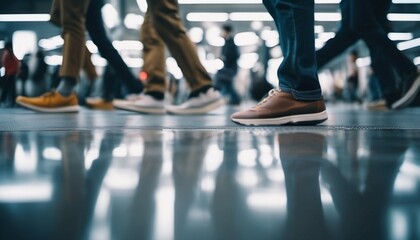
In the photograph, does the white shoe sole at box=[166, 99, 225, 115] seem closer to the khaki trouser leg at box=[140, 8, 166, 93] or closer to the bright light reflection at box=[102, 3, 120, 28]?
the khaki trouser leg at box=[140, 8, 166, 93]

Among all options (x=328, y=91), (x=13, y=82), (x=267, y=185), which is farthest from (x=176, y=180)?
(x=328, y=91)

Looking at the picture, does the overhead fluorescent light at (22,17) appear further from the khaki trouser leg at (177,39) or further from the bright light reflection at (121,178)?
the bright light reflection at (121,178)

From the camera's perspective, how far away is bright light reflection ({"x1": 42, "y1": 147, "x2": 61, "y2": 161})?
705 mm

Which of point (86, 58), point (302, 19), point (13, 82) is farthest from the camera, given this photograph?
point (13, 82)

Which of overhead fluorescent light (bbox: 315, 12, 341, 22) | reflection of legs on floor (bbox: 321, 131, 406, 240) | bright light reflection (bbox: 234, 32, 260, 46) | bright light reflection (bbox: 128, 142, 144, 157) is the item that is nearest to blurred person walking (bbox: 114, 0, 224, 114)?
bright light reflection (bbox: 128, 142, 144, 157)

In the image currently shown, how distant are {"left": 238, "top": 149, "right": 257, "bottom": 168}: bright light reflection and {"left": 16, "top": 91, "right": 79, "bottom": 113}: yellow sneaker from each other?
203cm

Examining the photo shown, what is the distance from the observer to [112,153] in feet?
2.45

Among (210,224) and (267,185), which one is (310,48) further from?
(210,224)

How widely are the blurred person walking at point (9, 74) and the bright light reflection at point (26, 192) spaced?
6.04 m

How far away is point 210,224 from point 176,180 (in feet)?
0.58

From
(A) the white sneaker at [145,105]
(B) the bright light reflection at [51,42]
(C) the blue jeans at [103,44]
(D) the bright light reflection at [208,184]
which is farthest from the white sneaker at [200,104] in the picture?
(B) the bright light reflection at [51,42]

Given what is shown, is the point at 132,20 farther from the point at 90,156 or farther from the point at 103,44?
the point at 90,156

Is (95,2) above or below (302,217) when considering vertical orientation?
above

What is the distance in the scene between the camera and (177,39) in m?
2.17
